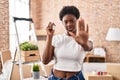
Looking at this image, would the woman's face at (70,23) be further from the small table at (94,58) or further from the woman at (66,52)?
the small table at (94,58)

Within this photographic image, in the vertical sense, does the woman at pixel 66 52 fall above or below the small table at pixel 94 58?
above

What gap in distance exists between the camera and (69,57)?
59.0 inches

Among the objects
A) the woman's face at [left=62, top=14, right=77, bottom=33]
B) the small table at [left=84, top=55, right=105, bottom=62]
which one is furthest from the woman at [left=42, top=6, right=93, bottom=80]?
the small table at [left=84, top=55, right=105, bottom=62]

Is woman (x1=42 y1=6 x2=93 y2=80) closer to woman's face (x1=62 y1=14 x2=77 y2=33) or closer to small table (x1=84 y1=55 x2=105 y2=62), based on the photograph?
woman's face (x1=62 y1=14 x2=77 y2=33)

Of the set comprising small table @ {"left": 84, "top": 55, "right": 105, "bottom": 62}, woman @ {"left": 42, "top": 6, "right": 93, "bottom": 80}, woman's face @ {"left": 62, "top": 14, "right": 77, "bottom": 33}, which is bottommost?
small table @ {"left": 84, "top": 55, "right": 105, "bottom": 62}

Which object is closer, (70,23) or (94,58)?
(70,23)

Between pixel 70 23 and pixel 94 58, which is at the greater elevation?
pixel 70 23

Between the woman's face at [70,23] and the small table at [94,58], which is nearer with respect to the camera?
the woman's face at [70,23]

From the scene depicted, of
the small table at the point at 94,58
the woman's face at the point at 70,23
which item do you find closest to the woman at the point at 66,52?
the woman's face at the point at 70,23

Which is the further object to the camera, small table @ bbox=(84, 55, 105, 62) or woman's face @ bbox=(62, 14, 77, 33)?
small table @ bbox=(84, 55, 105, 62)

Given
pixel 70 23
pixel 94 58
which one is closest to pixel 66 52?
pixel 70 23

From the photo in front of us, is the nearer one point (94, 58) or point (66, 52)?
point (66, 52)

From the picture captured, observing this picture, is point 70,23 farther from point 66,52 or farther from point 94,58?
point 94,58

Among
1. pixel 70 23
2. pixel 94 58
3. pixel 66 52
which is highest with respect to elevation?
pixel 70 23
